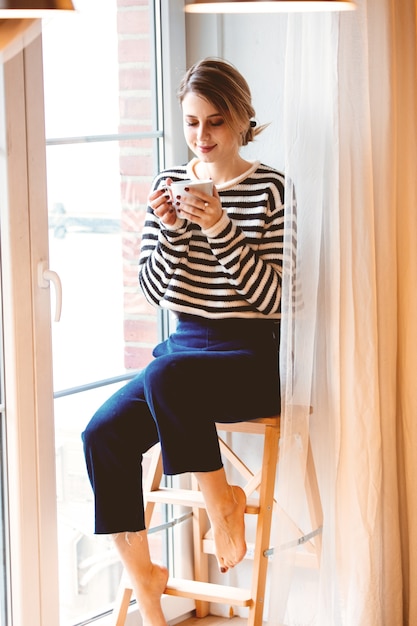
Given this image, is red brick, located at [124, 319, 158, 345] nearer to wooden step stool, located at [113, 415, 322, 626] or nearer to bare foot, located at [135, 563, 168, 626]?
wooden step stool, located at [113, 415, 322, 626]

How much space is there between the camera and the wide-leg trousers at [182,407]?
7.39 feet

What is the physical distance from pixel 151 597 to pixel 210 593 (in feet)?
0.46

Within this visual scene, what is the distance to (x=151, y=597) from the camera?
2.42 meters

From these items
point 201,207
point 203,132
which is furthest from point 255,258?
point 203,132

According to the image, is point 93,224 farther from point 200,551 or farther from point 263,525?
point 200,551

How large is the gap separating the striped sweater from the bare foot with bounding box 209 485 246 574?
0.44 meters

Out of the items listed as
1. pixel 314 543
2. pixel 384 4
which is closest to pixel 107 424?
pixel 314 543

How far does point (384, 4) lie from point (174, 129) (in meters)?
0.68

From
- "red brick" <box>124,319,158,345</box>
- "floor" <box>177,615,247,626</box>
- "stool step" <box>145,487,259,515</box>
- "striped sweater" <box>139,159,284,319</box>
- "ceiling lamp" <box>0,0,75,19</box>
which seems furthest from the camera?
"floor" <box>177,615,247,626</box>

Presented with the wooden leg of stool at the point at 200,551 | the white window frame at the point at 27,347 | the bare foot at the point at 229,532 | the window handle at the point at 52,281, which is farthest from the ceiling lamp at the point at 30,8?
the wooden leg of stool at the point at 200,551

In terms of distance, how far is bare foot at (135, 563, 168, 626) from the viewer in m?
2.41

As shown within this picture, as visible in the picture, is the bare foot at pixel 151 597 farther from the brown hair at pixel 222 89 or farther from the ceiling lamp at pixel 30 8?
the ceiling lamp at pixel 30 8

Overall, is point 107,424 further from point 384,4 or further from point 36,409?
point 384,4

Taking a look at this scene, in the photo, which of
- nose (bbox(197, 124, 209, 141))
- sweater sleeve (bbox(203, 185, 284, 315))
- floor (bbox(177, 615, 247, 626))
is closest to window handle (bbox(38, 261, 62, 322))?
sweater sleeve (bbox(203, 185, 284, 315))
